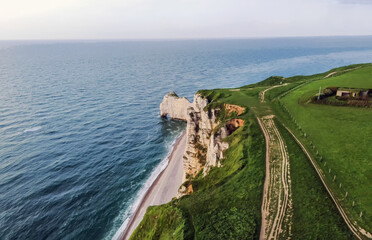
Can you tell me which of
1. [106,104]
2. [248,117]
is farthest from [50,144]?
[248,117]

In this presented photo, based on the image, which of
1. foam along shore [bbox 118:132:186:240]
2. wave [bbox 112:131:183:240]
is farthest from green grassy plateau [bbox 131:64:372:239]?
foam along shore [bbox 118:132:186:240]

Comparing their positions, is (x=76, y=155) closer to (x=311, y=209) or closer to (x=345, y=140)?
(x=311, y=209)

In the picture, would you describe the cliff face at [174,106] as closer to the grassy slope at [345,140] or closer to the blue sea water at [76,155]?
the blue sea water at [76,155]

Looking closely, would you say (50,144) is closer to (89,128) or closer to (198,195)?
(89,128)

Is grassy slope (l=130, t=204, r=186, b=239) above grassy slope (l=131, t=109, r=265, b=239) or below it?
below

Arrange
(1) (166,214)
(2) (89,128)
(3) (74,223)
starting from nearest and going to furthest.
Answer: (1) (166,214), (3) (74,223), (2) (89,128)

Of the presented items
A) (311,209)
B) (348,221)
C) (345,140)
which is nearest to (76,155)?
(311,209)

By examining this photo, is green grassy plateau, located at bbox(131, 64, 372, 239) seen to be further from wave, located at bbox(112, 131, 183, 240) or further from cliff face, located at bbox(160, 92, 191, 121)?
cliff face, located at bbox(160, 92, 191, 121)
